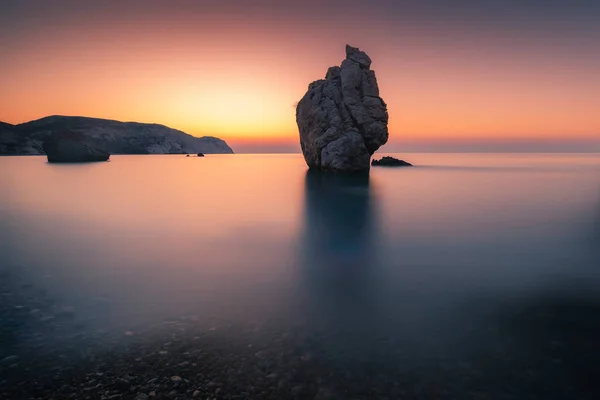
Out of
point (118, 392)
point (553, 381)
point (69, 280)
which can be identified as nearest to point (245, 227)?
point (69, 280)

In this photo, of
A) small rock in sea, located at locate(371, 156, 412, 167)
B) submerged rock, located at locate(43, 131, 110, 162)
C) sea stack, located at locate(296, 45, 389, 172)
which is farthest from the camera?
submerged rock, located at locate(43, 131, 110, 162)

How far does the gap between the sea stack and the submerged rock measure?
351ft

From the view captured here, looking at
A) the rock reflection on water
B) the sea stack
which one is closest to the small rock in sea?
the sea stack

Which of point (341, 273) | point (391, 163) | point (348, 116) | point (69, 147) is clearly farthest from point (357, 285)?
point (69, 147)

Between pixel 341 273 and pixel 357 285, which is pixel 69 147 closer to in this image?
pixel 341 273

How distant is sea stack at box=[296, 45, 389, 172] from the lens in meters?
72.4

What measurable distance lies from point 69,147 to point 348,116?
120 m

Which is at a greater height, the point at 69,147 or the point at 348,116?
the point at 348,116

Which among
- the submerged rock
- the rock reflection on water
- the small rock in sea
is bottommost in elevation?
the rock reflection on water

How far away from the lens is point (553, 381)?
720 cm

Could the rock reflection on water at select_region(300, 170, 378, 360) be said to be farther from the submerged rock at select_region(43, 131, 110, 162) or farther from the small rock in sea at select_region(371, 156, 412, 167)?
the submerged rock at select_region(43, 131, 110, 162)

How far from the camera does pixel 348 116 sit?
2886 inches

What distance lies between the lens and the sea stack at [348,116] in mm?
72375

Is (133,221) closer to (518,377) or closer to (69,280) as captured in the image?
(69,280)
